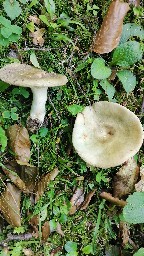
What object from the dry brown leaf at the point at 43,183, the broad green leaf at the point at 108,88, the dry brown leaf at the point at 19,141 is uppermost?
the broad green leaf at the point at 108,88

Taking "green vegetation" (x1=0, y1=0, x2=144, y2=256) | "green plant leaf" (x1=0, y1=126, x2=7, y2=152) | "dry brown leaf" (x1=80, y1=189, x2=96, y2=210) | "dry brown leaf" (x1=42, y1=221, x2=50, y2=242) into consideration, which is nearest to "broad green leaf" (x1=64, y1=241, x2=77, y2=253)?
"green vegetation" (x1=0, y1=0, x2=144, y2=256)

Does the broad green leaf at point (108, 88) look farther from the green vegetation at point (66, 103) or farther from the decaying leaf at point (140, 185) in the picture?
the decaying leaf at point (140, 185)

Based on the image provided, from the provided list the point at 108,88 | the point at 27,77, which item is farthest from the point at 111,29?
the point at 27,77

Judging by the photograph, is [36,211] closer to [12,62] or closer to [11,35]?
[12,62]

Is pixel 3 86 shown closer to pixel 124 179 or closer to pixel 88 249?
pixel 124 179

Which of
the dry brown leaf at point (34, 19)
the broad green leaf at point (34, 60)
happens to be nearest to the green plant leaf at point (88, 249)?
the broad green leaf at point (34, 60)

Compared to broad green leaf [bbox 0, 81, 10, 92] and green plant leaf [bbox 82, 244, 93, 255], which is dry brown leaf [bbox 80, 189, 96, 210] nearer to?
green plant leaf [bbox 82, 244, 93, 255]
